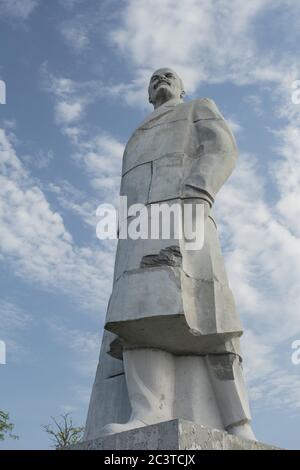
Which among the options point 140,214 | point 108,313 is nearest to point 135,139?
point 140,214

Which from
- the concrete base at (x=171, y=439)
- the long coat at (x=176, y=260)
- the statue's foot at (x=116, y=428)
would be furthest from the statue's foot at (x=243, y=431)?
the statue's foot at (x=116, y=428)

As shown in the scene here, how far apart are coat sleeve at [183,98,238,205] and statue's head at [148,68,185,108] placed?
54 cm

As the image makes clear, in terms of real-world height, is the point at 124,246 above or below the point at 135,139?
below

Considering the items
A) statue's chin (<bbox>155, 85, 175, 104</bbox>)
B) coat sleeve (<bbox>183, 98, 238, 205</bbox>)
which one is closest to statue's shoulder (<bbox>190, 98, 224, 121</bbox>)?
coat sleeve (<bbox>183, 98, 238, 205</bbox>)

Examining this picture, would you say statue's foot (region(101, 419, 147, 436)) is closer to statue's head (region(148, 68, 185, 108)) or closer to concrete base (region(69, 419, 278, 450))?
concrete base (region(69, 419, 278, 450))

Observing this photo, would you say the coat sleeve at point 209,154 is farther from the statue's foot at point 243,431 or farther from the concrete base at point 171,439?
the concrete base at point 171,439

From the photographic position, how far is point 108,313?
5.65 metres

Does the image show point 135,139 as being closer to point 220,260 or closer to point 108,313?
point 220,260

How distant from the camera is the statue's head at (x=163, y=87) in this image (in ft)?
24.5

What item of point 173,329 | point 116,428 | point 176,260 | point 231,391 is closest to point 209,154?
point 176,260

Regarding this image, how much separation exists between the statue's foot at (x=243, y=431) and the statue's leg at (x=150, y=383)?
Result: 536mm

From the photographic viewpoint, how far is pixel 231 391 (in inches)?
219

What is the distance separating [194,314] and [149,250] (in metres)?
0.71

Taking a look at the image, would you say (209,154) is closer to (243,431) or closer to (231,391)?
(231,391)
